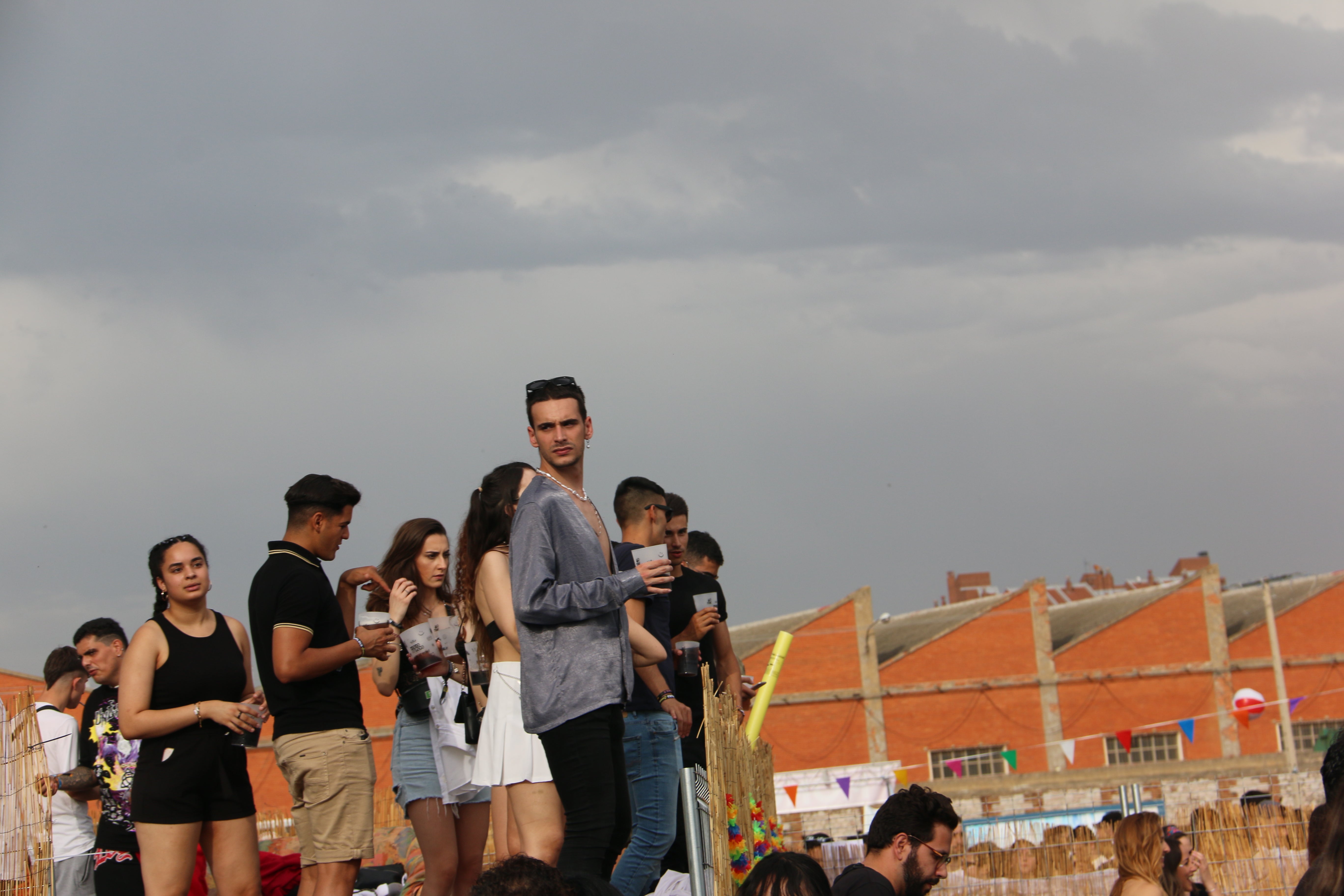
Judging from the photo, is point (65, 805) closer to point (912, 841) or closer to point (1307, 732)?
point (912, 841)

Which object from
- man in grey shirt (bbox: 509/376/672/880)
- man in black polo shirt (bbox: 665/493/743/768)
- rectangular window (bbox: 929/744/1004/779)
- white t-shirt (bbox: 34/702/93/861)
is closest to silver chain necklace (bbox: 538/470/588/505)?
man in grey shirt (bbox: 509/376/672/880)

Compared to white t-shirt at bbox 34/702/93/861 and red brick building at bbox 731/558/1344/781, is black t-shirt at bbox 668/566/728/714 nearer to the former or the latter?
white t-shirt at bbox 34/702/93/861

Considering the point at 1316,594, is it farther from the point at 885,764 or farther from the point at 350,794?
the point at 350,794

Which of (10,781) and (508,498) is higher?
(508,498)

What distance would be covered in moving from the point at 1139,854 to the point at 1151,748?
2957 cm

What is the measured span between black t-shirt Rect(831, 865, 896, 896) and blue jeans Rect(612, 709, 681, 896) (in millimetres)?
602

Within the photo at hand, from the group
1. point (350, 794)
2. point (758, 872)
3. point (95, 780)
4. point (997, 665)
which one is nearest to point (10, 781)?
point (95, 780)

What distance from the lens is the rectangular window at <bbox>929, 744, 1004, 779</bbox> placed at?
3234 centimetres

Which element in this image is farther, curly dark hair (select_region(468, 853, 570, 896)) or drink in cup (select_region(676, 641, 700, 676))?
drink in cup (select_region(676, 641, 700, 676))

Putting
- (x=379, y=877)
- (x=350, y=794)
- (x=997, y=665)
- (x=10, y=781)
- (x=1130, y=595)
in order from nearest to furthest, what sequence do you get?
(x=350, y=794) < (x=10, y=781) < (x=379, y=877) < (x=997, y=665) < (x=1130, y=595)

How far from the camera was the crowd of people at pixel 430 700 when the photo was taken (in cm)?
357

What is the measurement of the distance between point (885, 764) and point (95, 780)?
24159mm

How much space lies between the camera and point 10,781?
16.2ft

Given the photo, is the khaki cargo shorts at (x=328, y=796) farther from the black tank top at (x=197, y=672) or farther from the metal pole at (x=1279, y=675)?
the metal pole at (x=1279, y=675)
